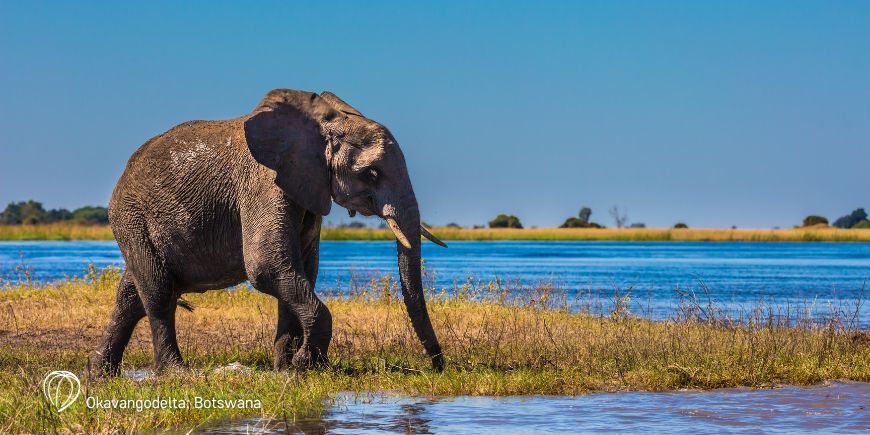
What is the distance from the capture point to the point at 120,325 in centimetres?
1241

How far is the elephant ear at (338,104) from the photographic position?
11.4 meters

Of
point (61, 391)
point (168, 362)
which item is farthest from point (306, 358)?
point (61, 391)

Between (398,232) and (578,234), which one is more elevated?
(578,234)

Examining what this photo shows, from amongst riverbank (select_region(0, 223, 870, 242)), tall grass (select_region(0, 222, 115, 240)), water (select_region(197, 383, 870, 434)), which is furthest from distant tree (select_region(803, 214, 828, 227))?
water (select_region(197, 383, 870, 434))

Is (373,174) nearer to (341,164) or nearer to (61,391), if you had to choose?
(341,164)

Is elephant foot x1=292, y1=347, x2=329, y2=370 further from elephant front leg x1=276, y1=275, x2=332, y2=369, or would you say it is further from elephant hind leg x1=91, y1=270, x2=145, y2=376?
elephant hind leg x1=91, y1=270, x2=145, y2=376

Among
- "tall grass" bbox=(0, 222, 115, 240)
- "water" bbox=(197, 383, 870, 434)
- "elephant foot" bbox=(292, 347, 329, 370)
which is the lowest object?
"water" bbox=(197, 383, 870, 434)

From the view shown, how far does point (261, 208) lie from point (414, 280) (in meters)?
1.54

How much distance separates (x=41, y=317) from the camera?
55.5 ft

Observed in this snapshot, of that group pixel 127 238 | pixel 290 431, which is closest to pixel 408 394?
pixel 290 431

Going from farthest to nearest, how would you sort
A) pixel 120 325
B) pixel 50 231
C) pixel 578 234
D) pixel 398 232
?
pixel 578 234, pixel 50 231, pixel 120 325, pixel 398 232

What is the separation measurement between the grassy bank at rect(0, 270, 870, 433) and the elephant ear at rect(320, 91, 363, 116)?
2.41 metres

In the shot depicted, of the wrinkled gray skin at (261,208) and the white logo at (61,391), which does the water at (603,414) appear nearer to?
the white logo at (61,391)

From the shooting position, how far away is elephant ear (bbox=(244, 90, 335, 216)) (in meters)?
11.0
